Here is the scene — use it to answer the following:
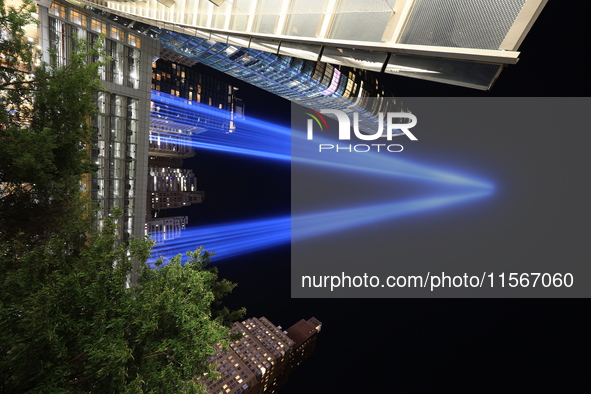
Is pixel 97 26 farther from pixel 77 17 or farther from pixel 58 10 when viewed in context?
pixel 58 10

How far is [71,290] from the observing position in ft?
17.6

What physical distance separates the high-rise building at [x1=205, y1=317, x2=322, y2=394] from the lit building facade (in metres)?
28.7

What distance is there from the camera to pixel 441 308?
41.1 meters

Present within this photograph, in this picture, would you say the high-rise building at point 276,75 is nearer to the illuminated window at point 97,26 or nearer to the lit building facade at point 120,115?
the illuminated window at point 97,26

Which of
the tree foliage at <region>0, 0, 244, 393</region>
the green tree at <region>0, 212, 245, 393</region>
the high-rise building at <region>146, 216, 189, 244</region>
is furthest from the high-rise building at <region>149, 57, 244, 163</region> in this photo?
the green tree at <region>0, 212, 245, 393</region>

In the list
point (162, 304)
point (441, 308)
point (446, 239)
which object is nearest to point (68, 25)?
point (162, 304)

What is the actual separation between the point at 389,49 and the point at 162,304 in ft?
23.0

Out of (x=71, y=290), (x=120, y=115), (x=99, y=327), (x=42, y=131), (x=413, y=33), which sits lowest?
(x=99, y=327)

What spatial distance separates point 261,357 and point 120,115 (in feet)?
189

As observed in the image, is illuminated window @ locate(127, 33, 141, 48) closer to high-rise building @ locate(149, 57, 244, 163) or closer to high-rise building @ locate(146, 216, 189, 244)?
high-rise building @ locate(149, 57, 244, 163)

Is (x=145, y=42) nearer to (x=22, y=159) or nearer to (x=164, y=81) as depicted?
(x=22, y=159)

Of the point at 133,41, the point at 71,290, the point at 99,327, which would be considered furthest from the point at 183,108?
the point at 99,327

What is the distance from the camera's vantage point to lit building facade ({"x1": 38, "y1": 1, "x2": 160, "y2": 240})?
61.3ft

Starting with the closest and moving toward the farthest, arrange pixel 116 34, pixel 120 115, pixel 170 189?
pixel 116 34 < pixel 120 115 < pixel 170 189
